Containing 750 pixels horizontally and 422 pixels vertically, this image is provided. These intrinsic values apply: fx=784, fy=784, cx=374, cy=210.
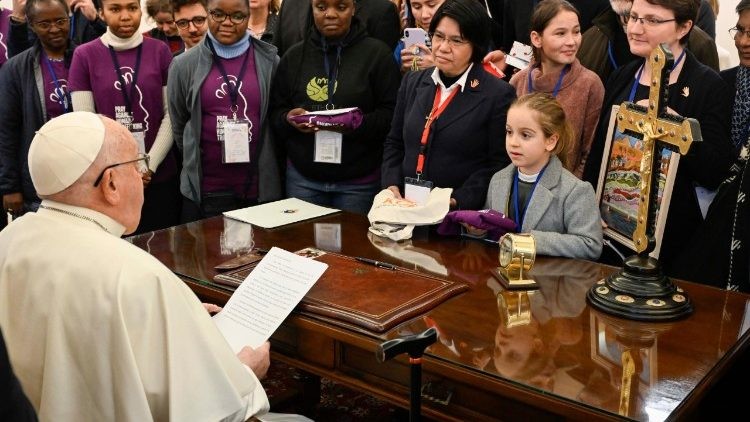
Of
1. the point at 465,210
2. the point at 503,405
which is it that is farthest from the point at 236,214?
the point at 503,405

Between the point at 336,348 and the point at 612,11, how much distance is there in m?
2.40

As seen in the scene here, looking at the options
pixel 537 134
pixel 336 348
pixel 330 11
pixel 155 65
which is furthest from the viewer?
pixel 155 65

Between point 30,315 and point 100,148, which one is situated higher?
point 100,148

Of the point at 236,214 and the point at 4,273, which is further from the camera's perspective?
the point at 236,214

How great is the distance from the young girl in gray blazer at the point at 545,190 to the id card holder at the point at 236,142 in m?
1.37

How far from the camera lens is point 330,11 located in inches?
141

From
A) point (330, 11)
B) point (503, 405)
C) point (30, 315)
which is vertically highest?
point (330, 11)

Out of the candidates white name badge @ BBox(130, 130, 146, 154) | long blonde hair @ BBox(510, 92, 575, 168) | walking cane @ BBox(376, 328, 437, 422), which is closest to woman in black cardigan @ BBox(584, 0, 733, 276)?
long blonde hair @ BBox(510, 92, 575, 168)

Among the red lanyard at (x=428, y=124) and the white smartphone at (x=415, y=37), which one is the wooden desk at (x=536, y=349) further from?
the white smartphone at (x=415, y=37)

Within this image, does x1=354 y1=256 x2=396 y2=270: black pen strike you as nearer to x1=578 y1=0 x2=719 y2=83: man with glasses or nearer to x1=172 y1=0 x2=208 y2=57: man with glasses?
x1=578 y1=0 x2=719 y2=83: man with glasses

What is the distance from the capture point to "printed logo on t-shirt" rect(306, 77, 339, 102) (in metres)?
3.67

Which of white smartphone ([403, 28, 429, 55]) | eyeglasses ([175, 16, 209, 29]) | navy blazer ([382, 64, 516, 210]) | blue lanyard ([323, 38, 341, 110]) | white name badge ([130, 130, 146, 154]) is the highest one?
eyeglasses ([175, 16, 209, 29])

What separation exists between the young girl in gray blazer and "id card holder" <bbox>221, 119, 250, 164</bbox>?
54.0 inches

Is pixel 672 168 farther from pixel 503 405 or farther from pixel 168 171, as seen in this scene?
pixel 168 171
